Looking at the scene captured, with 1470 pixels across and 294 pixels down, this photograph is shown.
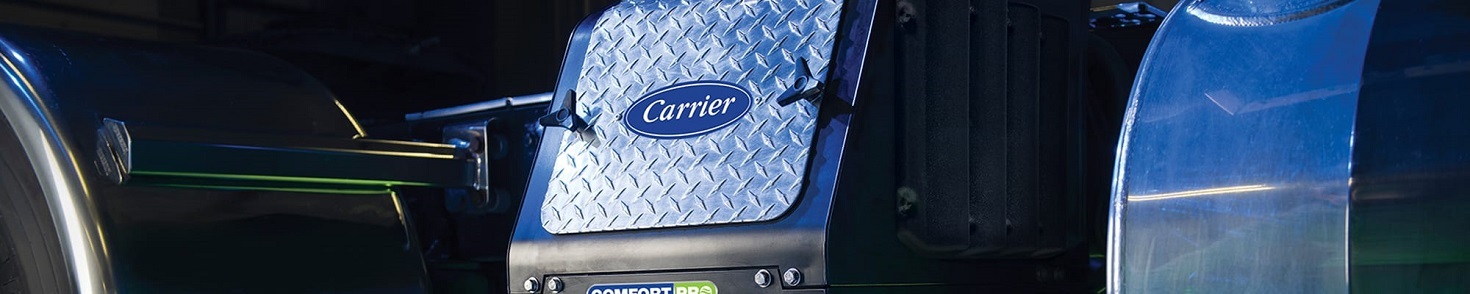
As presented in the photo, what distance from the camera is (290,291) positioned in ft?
6.05

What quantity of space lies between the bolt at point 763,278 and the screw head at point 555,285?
0.32 metres

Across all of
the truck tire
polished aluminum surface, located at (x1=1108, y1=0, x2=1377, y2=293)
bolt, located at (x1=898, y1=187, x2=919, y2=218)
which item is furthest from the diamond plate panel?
the truck tire

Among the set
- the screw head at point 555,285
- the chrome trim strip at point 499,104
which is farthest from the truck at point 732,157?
the chrome trim strip at point 499,104

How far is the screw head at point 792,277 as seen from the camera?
66.4 inches

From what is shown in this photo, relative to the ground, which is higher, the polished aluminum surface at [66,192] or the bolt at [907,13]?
the bolt at [907,13]

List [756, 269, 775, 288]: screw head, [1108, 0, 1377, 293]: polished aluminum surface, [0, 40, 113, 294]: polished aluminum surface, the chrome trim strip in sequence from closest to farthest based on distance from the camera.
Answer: [1108, 0, 1377, 293]: polished aluminum surface, [0, 40, 113, 294]: polished aluminum surface, [756, 269, 775, 288]: screw head, the chrome trim strip

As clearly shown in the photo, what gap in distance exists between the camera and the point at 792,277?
169 centimetres

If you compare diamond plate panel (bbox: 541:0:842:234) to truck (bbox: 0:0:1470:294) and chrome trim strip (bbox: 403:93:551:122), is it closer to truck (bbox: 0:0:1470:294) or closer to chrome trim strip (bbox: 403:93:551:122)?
truck (bbox: 0:0:1470:294)

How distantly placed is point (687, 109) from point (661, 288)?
9.0 inches

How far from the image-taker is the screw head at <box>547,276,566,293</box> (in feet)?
6.35

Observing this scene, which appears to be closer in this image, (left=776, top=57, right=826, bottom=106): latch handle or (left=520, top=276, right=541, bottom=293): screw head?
(left=776, top=57, right=826, bottom=106): latch handle

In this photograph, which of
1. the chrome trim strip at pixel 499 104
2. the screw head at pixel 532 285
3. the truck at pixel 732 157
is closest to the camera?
the truck at pixel 732 157

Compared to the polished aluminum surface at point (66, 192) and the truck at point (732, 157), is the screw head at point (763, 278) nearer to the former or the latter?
the truck at point (732, 157)

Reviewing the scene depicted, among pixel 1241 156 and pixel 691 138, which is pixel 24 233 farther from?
pixel 1241 156
